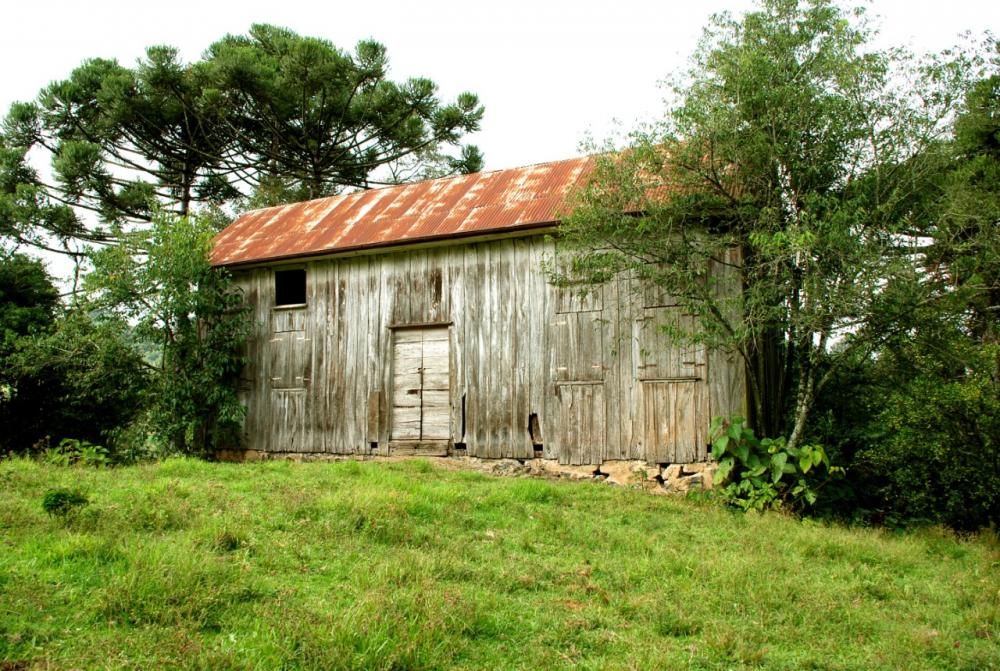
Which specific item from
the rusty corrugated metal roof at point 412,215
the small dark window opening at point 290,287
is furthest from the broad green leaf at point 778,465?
the small dark window opening at point 290,287

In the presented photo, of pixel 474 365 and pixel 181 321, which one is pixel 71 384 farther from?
pixel 474 365

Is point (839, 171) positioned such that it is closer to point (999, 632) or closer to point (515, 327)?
point (515, 327)

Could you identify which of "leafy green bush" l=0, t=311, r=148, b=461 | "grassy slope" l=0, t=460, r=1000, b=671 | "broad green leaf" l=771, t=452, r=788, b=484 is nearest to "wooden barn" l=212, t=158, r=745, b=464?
"broad green leaf" l=771, t=452, r=788, b=484

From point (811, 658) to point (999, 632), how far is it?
1.71 meters

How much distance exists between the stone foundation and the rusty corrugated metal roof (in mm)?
3910

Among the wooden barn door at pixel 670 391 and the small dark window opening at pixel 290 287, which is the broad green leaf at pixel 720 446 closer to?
the wooden barn door at pixel 670 391

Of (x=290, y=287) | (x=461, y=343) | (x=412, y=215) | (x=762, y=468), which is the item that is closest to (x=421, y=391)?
(x=461, y=343)

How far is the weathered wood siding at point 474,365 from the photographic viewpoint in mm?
11414

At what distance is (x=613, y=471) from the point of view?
11594 mm

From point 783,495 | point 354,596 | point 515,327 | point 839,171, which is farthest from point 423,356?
point 354,596

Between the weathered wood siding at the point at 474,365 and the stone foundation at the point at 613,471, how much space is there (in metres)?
0.15

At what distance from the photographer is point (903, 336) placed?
32.1 ft

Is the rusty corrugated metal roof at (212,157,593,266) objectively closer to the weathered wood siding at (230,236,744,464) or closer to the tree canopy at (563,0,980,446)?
the weathered wood siding at (230,236,744,464)

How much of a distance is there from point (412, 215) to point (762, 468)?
8185 millimetres
